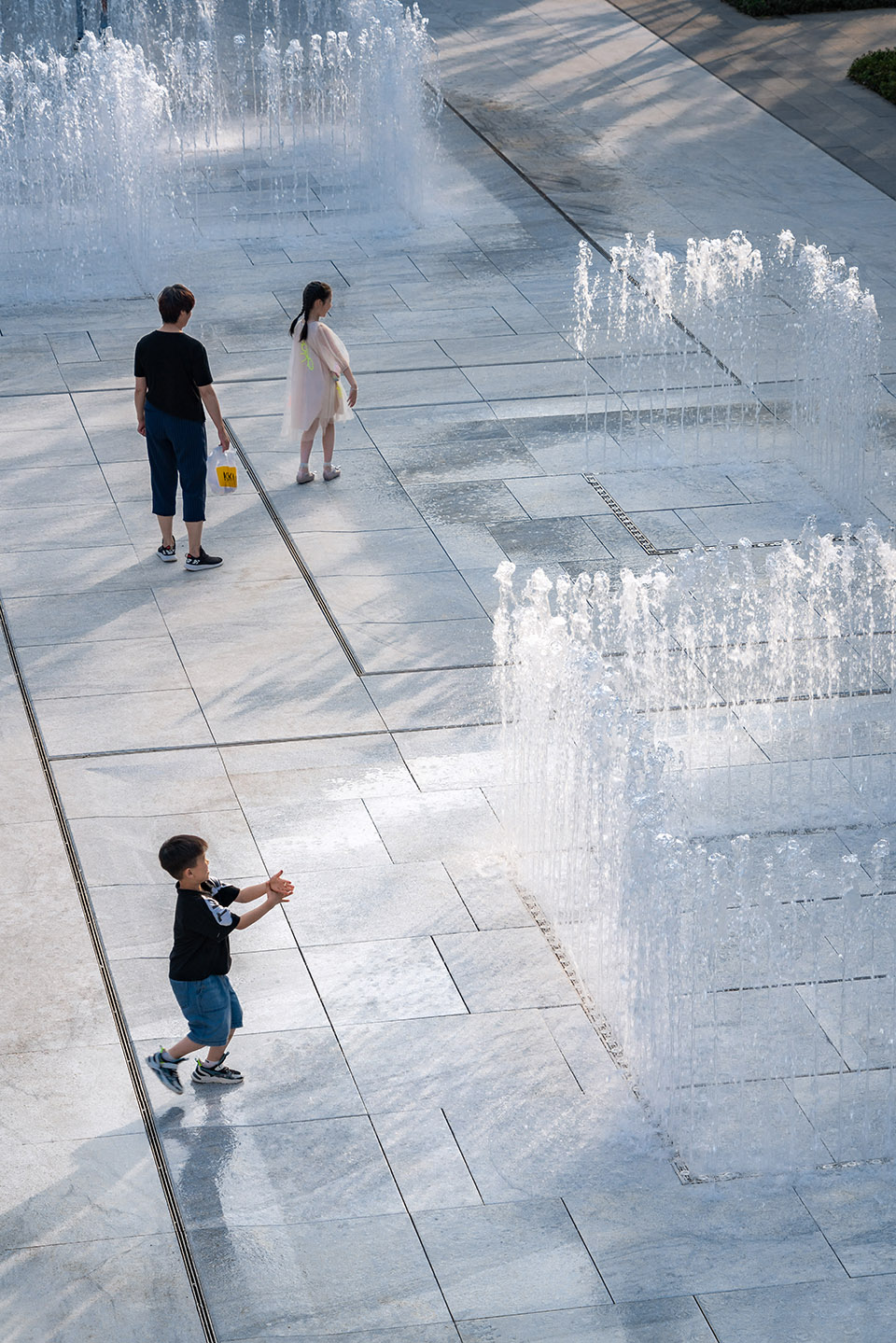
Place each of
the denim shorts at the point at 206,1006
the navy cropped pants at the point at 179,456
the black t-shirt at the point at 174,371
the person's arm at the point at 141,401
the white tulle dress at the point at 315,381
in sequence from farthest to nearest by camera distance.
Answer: the white tulle dress at the point at 315,381, the navy cropped pants at the point at 179,456, the person's arm at the point at 141,401, the black t-shirt at the point at 174,371, the denim shorts at the point at 206,1006

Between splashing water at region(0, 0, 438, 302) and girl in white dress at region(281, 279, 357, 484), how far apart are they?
4634mm

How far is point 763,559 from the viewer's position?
10.4m

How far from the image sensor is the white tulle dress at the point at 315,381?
10898 mm

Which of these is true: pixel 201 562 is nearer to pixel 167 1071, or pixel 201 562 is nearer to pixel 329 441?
pixel 329 441

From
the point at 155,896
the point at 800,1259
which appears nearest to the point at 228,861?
the point at 155,896

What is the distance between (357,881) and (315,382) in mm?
4389

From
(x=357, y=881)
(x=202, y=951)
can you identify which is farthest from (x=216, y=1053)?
(x=357, y=881)

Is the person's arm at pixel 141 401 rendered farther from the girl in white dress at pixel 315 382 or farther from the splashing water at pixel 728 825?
the splashing water at pixel 728 825

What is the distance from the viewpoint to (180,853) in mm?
6031

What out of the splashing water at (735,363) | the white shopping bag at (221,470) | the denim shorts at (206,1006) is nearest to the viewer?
the denim shorts at (206,1006)

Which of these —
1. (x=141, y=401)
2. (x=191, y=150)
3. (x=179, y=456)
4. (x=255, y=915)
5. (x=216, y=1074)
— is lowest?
(x=191, y=150)

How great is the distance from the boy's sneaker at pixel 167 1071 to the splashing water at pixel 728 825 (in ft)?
5.07

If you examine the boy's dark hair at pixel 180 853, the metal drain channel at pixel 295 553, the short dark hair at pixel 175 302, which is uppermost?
the short dark hair at pixel 175 302

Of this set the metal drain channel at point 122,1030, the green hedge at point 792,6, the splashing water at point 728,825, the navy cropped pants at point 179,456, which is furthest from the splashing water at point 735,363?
the green hedge at point 792,6
